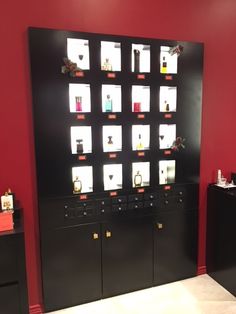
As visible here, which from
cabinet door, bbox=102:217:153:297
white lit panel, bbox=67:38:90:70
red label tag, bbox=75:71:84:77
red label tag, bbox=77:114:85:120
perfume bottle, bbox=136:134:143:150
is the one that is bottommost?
cabinet door, bbox=102:217:153:297

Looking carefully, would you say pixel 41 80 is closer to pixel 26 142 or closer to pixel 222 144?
pixel 26 142

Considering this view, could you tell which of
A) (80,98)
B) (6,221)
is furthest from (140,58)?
(6,221)

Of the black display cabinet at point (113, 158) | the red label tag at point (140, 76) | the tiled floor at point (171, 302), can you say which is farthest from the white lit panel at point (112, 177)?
the tiled floor at point (171, 302)

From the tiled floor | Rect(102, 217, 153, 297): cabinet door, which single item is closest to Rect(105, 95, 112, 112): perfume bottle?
Rect(102, 217, 153, 297): cabinet door

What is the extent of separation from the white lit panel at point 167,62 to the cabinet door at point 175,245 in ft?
4.43

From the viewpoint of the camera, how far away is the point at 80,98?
243 centimetres

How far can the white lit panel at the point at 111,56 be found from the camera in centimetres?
244

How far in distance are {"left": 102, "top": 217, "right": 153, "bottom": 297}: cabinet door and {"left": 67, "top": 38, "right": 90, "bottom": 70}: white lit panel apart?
1.40 meters

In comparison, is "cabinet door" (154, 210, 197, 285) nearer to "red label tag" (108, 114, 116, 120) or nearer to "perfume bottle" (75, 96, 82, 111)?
"red label tag" (108, 114, 116, 120)

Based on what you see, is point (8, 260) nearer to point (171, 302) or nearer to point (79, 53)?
point (171, 302)

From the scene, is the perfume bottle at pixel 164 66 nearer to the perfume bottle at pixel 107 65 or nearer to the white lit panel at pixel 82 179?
the perfume bottle at pixel 107 65

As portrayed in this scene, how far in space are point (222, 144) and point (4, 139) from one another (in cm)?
214

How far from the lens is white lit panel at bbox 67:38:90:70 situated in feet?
7.72

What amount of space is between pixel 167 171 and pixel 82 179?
2.83 feet
